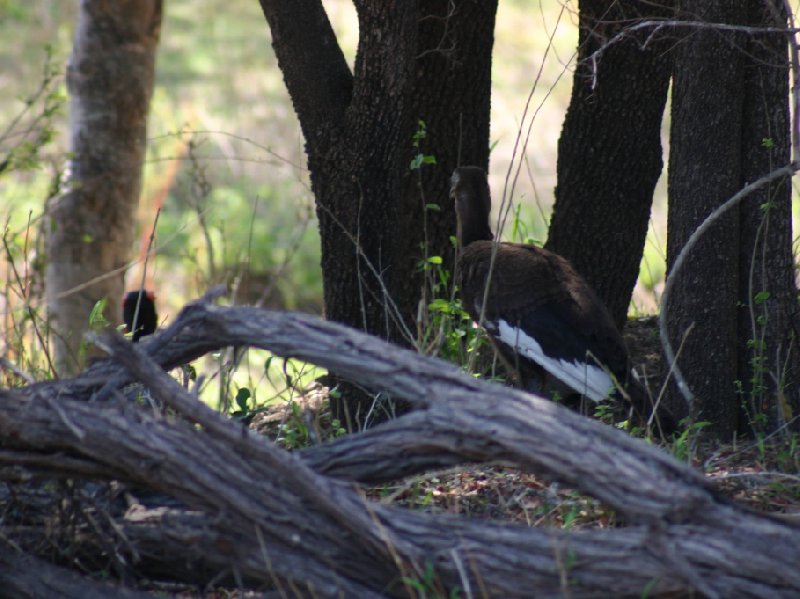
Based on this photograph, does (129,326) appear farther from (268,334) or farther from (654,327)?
(268,334)

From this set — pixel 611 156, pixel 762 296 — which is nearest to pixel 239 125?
pixel 611 156

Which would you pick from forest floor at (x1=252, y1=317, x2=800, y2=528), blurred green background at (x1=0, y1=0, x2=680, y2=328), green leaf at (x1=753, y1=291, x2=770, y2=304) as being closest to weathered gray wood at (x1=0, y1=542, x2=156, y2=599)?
forest floor at (x1=252, y1=317, x2=800, y2=528)

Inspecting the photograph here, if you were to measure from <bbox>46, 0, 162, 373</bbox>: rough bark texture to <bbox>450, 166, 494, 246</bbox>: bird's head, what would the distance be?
3657 millimetres

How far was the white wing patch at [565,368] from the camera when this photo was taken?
17.5 feet

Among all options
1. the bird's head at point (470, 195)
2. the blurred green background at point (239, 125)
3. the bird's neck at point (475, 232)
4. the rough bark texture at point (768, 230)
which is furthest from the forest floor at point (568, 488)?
the blurred green background at point (239, 125)

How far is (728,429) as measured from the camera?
16.9 ft

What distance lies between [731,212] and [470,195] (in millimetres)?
1565

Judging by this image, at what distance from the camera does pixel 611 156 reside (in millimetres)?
6020

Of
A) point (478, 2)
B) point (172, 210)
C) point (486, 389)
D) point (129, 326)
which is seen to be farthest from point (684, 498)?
point (172, 210)

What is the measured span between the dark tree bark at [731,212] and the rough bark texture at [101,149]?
516cm

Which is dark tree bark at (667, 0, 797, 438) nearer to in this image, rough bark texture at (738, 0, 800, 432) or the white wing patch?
rough bark texture at (738, 0, 800, 432)

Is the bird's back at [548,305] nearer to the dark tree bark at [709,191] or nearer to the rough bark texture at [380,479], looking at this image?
the dark tree bark at [709,191]

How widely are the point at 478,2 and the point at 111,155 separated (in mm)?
4216

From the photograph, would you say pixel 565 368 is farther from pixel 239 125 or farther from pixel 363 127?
pixel 239 125
